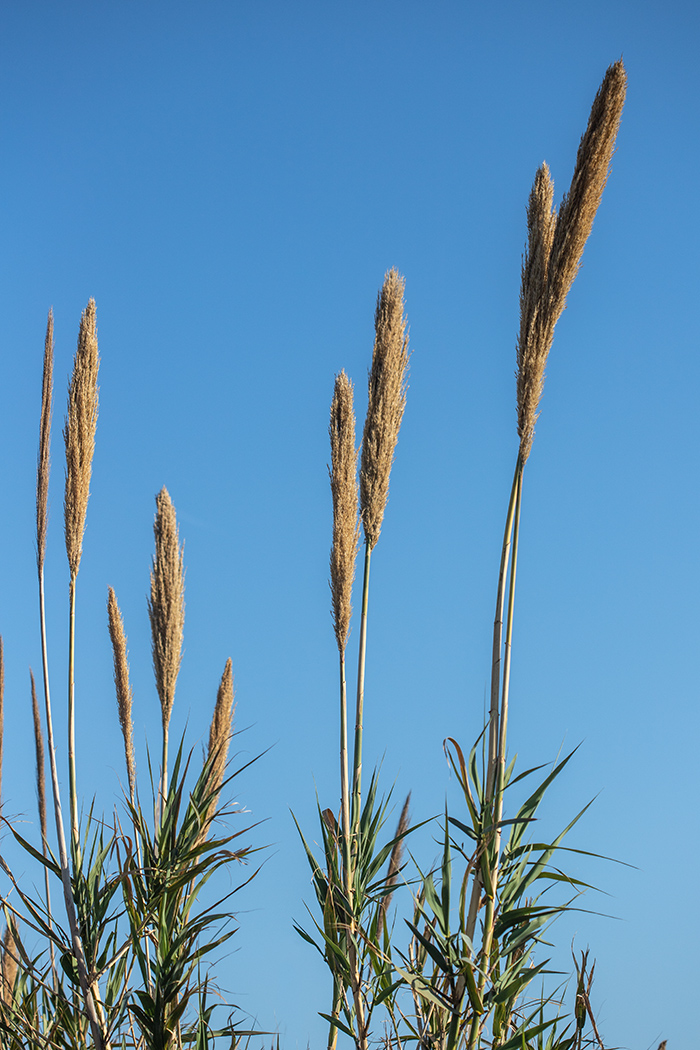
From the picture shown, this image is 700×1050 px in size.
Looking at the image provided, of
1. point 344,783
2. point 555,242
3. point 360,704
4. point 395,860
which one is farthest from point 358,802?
point 555,242

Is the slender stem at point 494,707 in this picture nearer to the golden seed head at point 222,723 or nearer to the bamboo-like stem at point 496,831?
the bamboo-like stem at point 496,831

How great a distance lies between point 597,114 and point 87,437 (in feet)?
6.60

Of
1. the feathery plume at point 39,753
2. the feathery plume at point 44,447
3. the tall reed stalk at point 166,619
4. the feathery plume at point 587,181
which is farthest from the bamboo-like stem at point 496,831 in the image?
the feathery plume at point 39,753

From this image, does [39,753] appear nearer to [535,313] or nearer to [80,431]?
[80,431]

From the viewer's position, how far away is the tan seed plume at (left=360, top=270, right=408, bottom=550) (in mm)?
3508

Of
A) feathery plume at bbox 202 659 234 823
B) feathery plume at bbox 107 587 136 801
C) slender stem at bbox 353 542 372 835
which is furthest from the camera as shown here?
feathery plume at bbox 107 587 136 801

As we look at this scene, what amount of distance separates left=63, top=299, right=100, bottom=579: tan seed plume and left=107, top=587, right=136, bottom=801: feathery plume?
837 mm

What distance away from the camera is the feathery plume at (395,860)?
3197mm

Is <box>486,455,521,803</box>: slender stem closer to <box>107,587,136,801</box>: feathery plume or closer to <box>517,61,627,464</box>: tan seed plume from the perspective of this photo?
<box>517,61,627,464</box>: tan seed plume

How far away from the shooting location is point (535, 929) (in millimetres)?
2615

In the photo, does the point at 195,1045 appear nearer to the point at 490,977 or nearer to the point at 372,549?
the point at 490,977

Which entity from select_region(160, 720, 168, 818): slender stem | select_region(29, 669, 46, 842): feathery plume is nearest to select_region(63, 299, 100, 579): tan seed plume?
select_region(160, 720, 168, 818): slender stem

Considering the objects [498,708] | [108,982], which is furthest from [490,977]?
[108,982]

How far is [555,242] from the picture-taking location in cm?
286
